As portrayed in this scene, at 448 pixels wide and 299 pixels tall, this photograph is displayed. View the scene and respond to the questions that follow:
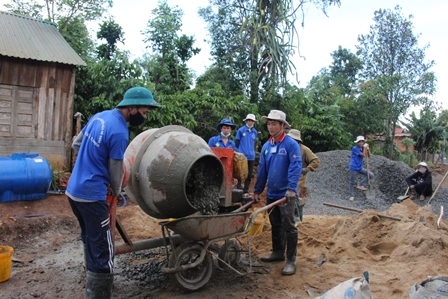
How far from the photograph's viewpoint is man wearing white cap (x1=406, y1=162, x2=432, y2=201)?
9.70 metres

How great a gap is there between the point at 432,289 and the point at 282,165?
2.26m

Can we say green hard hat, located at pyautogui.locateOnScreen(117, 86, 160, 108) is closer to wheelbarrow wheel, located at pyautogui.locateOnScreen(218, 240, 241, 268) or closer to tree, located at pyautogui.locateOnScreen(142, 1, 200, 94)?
wheelbarrow wheel, located at pyautogui.locateOnScreen(218, 240, 241, 268)

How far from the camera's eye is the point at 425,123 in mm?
21234

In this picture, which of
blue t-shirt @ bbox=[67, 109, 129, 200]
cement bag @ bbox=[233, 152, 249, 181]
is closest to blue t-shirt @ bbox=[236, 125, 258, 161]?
cement bag @ bbox=[233, 152, 249, 181]

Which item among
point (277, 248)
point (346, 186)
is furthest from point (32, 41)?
point (346, 186)

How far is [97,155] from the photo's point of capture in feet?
10.4

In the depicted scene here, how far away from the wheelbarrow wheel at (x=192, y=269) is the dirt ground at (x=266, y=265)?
0.34 feet

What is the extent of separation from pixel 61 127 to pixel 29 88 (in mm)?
1111

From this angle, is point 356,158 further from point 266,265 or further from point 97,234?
point 97,234

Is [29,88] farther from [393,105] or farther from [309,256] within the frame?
[393,105]

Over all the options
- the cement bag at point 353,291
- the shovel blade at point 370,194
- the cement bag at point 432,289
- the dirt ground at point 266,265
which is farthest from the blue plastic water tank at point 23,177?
the shovel blade at point 370,194

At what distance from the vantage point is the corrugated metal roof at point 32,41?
896 cm

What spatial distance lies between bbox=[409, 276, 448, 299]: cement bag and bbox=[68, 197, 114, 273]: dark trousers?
2.33 meters

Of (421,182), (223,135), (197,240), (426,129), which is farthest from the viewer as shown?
(426,129)
